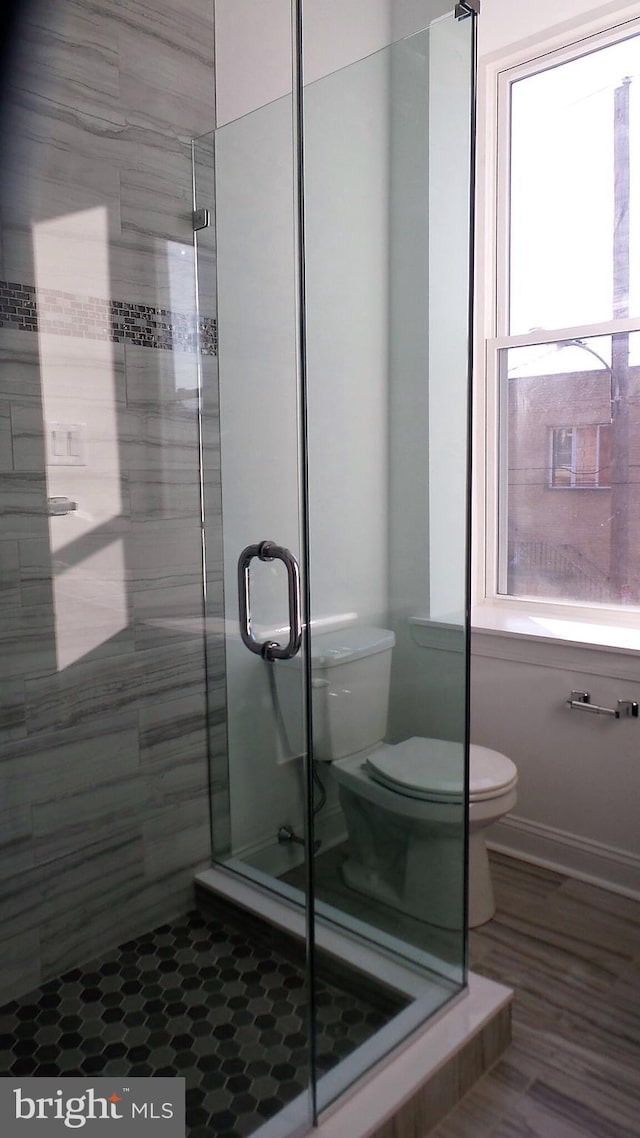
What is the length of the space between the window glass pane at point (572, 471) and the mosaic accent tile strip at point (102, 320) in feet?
4.95

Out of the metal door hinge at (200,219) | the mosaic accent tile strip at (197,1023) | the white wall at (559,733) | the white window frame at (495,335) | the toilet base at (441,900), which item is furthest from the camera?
the white window frame at (495,335)

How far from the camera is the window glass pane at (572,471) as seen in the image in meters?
2.74

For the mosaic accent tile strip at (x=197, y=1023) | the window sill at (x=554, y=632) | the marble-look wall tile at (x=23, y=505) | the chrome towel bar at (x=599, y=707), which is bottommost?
the mosaic accent tile strip at (x=197, y=1023)

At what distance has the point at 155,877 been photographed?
1677 mm

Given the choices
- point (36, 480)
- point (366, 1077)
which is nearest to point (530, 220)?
point (36, 480)

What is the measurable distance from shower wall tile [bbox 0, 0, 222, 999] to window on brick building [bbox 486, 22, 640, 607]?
4.81 feet

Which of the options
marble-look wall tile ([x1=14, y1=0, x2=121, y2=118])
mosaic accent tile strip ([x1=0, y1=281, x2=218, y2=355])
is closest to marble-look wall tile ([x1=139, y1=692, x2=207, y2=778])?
mosaic accent tile strip ([x1=0, y1=281, x2=218, y2=355])

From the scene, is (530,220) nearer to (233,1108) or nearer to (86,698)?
(86,698)

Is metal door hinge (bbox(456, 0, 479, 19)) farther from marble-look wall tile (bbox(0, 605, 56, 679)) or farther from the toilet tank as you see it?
marble-look wall tile (bbox(0, 605, 56, 679))

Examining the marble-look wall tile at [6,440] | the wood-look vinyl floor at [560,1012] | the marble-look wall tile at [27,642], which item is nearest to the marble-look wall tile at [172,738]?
the marble-look wall tile at [27,642]

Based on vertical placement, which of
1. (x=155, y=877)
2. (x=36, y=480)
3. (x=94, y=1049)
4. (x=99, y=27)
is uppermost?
(x=99, y=27)

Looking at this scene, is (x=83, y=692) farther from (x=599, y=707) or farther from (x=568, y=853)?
(x=568, y=853)

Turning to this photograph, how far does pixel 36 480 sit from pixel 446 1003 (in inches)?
55.4

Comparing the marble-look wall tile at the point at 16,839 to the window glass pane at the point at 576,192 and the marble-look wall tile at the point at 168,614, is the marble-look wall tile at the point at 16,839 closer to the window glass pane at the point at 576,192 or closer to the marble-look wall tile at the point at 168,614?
the marble-look wall tile at the point at 168,614
